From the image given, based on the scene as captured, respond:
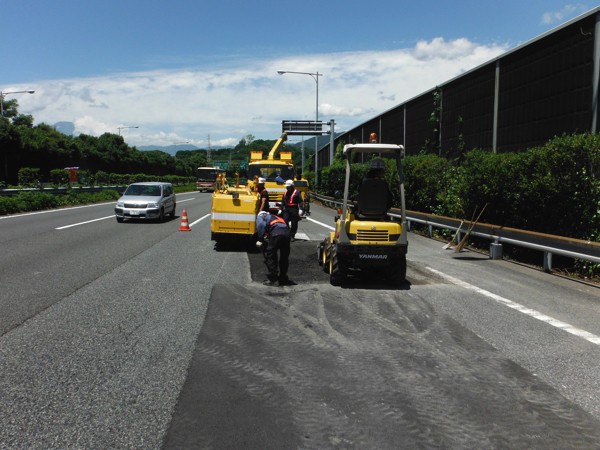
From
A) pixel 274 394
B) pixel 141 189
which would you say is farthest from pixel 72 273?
pixel 141 189

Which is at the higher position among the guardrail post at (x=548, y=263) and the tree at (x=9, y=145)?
the tree at (x=9, y=145)

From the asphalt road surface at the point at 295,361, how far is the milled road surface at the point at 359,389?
16 mm

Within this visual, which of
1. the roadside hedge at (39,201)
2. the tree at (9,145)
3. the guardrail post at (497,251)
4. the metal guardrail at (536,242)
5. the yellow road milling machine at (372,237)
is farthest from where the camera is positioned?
the tree at (9,145)

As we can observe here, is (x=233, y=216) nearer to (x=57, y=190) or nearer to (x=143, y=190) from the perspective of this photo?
(x=143, y=190)

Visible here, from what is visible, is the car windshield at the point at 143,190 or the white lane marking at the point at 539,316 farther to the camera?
the car windshield at the point at 143,190

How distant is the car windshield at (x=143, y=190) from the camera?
2125 cm

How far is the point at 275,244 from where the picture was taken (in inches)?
330

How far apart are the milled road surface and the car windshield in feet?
51.9

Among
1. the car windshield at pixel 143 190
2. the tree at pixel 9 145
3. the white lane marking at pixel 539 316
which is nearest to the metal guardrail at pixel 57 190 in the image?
the car windshield at pixel 143 190

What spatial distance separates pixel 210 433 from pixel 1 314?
444cm

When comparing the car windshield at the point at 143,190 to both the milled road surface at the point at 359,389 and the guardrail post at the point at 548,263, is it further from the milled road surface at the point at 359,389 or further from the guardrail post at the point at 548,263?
the guardrail post at the point at 548,263

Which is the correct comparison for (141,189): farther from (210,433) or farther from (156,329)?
(210,433)

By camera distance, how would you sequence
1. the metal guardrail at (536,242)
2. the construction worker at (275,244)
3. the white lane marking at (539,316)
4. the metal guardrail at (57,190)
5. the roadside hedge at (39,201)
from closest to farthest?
the white lane marking at (539,316) < the construction worker at (275,244) < the metal guardrail at (536,242) < the roadside hedge at (39,201) < the metal guardrail at (57,190)

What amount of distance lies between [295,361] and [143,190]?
18478 millimetres
